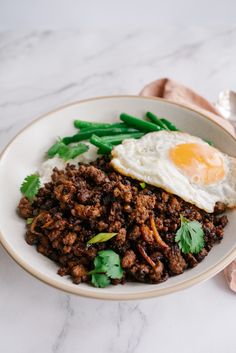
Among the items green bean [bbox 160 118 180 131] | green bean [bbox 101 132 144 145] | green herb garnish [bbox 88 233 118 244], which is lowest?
green herb garnish [bbox 88 233 118 244]

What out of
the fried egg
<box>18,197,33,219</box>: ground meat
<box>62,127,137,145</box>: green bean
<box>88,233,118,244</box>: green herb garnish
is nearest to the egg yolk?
the fried egg

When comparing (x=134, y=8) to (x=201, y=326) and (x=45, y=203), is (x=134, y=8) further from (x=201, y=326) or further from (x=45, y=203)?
(x=201, y=326)

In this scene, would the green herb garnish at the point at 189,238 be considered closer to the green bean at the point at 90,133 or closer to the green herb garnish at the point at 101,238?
the green herb garnish at the point at 101,238

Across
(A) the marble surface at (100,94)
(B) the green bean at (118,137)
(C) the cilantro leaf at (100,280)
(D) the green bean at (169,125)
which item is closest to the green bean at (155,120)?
(D) the green bean at (169,125)

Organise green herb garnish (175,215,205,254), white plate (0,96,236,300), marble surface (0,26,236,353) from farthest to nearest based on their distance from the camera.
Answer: green herb garnish (175,215,205,254), marble surface (0,26,236,353), white plate (0,96,236,300)

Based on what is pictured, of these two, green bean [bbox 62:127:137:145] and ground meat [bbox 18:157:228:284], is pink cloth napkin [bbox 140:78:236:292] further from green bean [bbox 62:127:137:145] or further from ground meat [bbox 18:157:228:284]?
ground meat [bbox 18:157:228:284]

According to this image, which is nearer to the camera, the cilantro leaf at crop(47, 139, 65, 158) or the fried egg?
the fried egg

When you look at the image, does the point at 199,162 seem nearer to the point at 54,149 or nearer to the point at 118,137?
the point at 118,137
